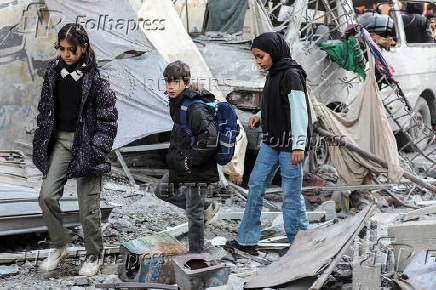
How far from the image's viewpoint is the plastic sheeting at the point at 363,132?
6.15m

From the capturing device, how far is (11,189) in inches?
181

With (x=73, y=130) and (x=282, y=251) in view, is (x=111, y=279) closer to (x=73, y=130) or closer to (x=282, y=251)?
(x=73, y=130)

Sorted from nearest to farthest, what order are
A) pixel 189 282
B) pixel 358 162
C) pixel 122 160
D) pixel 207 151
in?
1. pixel 189 282
2. pixel 207 151
3. pixel 358 162
4. pixel 122 160

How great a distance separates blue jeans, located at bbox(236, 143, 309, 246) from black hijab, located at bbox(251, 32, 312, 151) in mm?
111

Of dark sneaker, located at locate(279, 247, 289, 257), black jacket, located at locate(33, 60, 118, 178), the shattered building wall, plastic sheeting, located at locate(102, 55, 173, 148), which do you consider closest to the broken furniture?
dark sneaker, located at locate(279, 247, 289, 257)

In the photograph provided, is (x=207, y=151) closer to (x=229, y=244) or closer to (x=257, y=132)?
(x=229, y=244)

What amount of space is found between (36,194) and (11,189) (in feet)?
0.64

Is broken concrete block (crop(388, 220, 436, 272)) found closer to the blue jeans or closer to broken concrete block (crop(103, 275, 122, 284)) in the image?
the blue jeans

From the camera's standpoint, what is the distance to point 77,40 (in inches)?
148

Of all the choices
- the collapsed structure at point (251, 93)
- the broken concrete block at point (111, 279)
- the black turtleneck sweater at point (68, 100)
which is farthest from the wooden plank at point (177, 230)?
the black turtleneck sweater at point (68, 100)

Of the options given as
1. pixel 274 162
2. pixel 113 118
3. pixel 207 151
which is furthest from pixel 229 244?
pixel 113 118

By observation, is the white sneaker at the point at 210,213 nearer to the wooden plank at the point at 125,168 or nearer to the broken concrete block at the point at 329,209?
the broken concrete block at the point at 329,209

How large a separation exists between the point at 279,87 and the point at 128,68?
90.9 inches

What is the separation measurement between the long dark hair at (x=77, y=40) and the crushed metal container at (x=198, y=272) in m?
1.33
